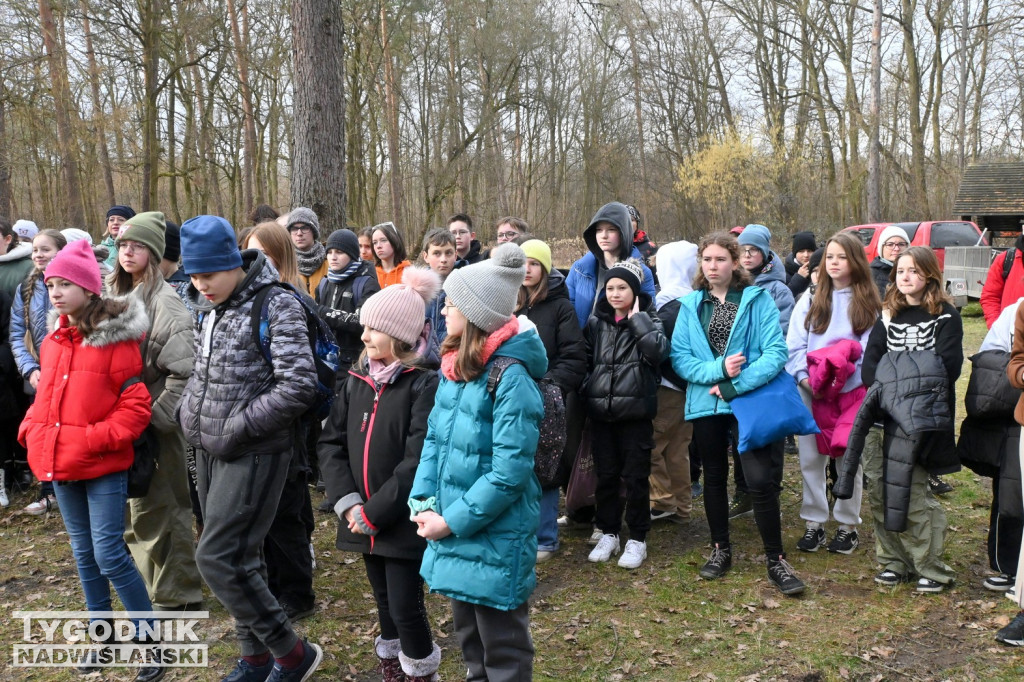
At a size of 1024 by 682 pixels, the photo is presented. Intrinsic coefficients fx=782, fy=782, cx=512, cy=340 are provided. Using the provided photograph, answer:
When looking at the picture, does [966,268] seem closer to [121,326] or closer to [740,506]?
[740,506]

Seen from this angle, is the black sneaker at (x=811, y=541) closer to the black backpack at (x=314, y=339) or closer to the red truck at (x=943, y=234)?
the black backpack at (x=314, y=339)

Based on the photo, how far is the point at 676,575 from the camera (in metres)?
4.83

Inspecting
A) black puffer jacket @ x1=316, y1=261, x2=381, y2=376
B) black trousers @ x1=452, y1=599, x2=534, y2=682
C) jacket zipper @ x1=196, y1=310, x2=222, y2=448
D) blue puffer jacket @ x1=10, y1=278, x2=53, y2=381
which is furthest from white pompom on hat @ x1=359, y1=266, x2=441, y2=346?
blue puffer jacket @ x1=10, y1=278, x2=53, y2=381

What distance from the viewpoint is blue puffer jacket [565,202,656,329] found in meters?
5.30

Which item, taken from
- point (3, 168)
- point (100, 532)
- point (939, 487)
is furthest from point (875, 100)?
point (100, 532)

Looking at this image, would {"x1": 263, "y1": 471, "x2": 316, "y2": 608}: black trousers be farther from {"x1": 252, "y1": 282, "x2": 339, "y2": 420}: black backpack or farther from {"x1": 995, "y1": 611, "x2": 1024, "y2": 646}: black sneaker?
{"x1": 995, "y1": 611, "x2": 1024, "y2": 646}: black sneaker

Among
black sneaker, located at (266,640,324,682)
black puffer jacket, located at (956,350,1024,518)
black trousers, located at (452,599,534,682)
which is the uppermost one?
black puffer jacket, located at (956,350,1024,518)

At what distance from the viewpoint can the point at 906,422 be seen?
4223 mm

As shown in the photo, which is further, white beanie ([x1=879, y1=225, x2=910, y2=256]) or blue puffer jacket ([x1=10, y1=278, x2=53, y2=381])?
white beanie ([x1=879, y1=225, x2=910, y2=256])

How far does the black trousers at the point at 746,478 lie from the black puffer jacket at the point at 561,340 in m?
0.78

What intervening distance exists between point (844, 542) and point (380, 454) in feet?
10.9

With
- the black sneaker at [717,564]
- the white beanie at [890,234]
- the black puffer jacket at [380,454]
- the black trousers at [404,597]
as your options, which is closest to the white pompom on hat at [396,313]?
the black puffer jacket at [380,454]

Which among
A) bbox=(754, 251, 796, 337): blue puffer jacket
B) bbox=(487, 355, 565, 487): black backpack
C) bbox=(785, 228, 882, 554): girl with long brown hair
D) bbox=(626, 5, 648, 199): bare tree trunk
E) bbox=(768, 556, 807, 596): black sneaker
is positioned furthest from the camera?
bbox=(626, 5, 648, 199): bare tree trunk

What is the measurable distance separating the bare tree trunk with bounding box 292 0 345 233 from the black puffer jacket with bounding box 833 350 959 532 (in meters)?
5.27
